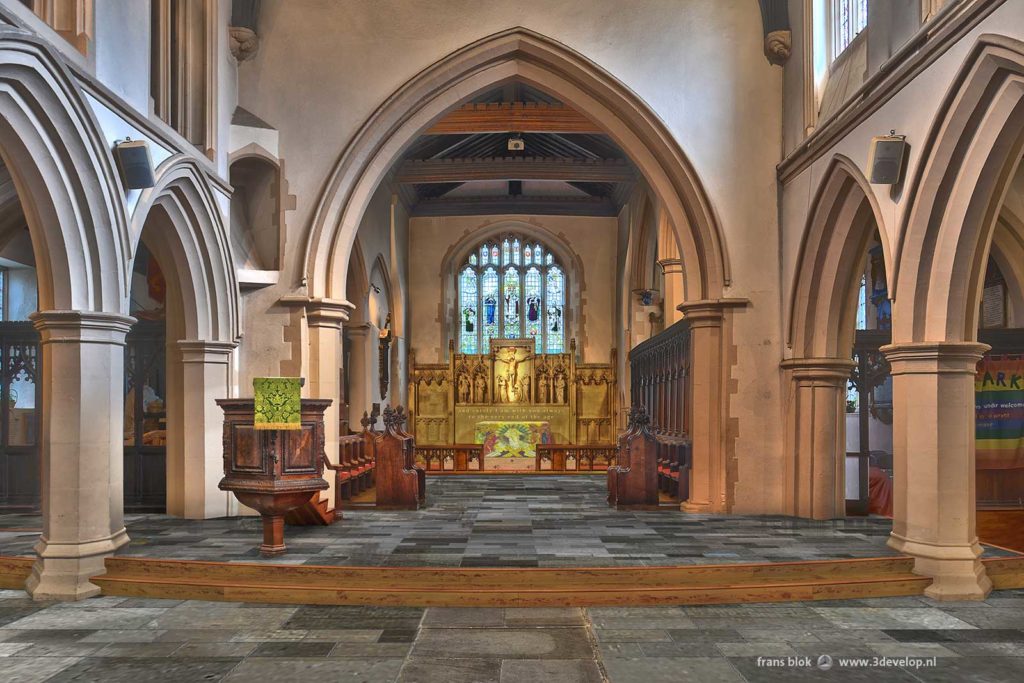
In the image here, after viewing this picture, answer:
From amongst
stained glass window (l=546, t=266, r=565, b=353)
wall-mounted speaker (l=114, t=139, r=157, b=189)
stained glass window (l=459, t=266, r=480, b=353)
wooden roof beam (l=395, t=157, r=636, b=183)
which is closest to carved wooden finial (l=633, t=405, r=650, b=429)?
wall-mounted speaker (l=114, t=139, r=157, b=189)

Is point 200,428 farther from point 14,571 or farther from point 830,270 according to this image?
point 830,270

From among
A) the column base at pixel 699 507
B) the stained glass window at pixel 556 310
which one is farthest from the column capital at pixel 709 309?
the stained glass window at pixel 556 310

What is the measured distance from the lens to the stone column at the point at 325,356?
844 centimetres

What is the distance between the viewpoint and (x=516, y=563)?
5.65 metres

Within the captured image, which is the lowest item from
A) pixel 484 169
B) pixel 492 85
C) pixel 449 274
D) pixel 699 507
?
pixel 699 507

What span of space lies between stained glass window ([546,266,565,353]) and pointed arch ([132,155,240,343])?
11531 mm

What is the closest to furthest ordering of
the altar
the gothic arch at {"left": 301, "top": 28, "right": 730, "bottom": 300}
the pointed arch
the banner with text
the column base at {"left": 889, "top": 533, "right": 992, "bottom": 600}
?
1. the column base at {"left": 889, "top": 533, "right": 992, "bottom": 600}
2. the pointed arch
3. the gothic arch at {"left": 301, "top": 28, "right": 730, "bottom": 300}
4. the banner with text
5. the altar

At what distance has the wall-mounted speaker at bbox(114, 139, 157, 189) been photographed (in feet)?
19.7

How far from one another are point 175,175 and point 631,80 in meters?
4.54

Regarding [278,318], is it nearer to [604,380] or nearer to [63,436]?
[63,436]

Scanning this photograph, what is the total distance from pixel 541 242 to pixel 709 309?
36.4 feet

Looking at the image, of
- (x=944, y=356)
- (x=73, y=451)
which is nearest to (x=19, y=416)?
(x=73, y=451)

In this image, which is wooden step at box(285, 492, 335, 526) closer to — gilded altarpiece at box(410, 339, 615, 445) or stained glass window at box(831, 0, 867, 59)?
stained glass window at box(831, 0, 867, 59)

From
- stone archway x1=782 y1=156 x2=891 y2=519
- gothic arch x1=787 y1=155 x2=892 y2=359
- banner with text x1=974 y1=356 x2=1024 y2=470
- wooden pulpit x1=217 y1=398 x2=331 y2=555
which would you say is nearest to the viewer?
wooden pulpit x1=217 y1=398 x2=331 y2=555
